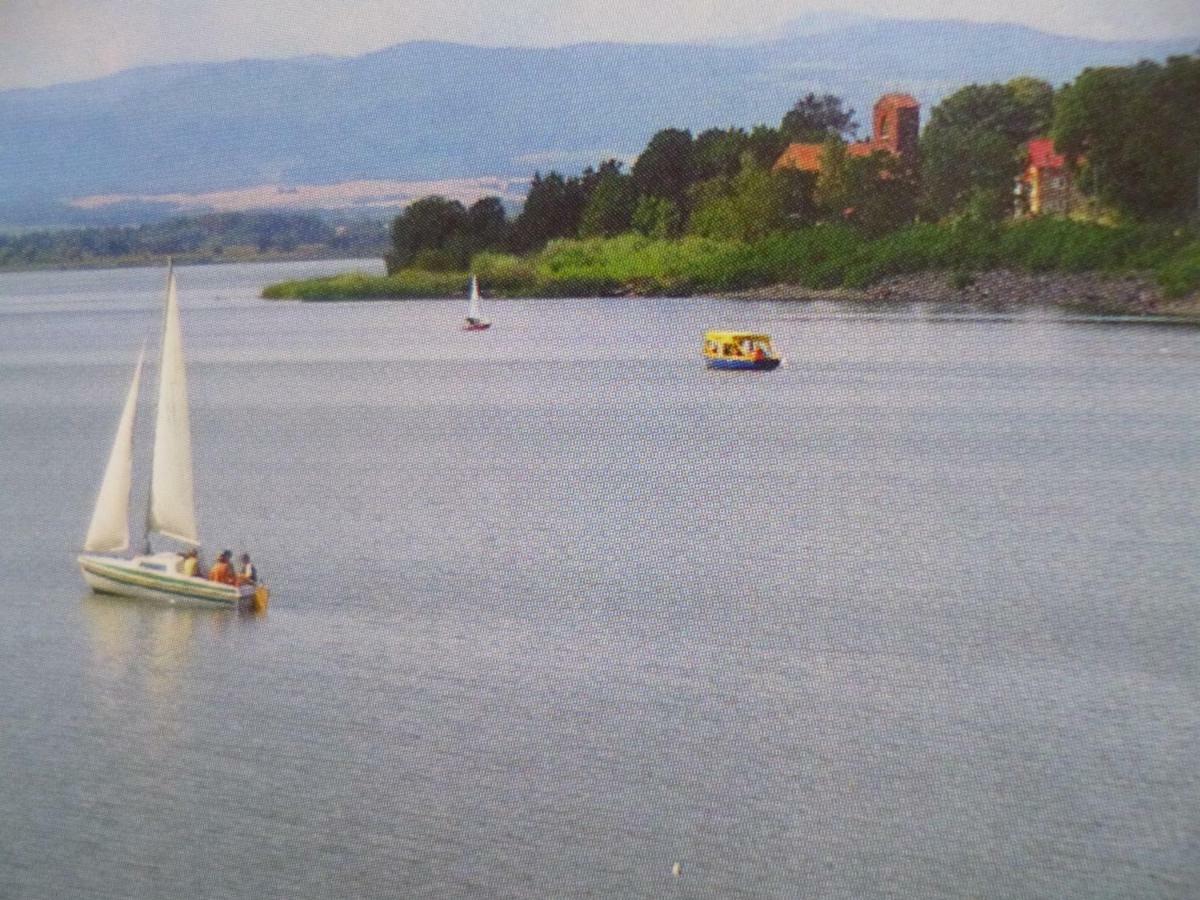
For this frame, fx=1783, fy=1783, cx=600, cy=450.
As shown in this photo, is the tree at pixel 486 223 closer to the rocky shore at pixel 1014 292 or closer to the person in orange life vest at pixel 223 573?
the rocky shore at pixel 1014 292

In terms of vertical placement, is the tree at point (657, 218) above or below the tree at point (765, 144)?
below

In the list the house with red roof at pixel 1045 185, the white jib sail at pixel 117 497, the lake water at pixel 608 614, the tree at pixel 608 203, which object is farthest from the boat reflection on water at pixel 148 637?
the house with red roof at pixel 1045 185

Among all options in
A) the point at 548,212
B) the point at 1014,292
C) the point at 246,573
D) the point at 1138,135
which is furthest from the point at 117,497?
the point at 1014,292

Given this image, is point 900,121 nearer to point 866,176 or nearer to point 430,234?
point 866,176

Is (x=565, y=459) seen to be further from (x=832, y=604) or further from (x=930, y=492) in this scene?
(x=832, y=604)

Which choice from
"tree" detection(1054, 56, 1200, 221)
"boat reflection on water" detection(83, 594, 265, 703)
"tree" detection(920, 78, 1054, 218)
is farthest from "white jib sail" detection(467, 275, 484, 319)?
"tree" detection(1054, 56, 1200, 221)

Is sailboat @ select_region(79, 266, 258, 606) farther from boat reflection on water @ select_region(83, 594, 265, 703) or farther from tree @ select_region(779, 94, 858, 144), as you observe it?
tree @ select_region(779, 94, 858, 144)
